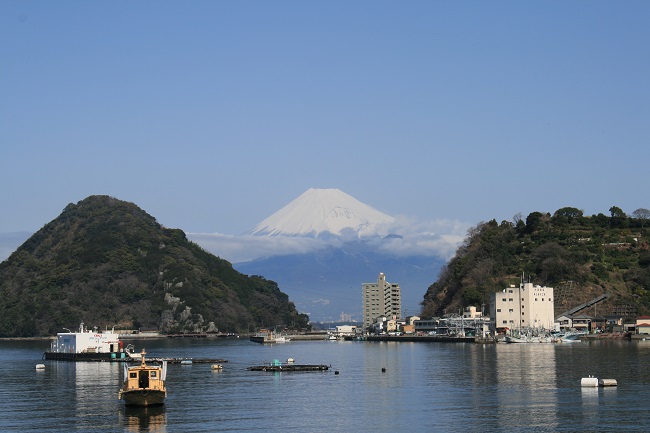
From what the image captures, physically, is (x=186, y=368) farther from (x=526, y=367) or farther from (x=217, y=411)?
(x=217, y=411)

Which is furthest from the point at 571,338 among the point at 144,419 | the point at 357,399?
the point at 144,419

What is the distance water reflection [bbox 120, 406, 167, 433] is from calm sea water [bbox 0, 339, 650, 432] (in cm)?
6

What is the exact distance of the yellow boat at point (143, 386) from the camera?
5941 cm

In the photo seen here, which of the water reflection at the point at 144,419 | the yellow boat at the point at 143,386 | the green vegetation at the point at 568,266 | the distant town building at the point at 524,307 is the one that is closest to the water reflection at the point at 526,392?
the water reflection at the point at 144,419

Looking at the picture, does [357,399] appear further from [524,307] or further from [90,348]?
[524,307]

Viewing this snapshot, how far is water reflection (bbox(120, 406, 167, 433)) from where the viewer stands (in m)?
51.8

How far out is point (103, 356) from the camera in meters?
116

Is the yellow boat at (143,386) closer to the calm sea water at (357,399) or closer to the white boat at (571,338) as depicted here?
the calm sea water at (357,399)

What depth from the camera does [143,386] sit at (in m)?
60.1

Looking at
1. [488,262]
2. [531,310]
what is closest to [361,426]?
[531,310]

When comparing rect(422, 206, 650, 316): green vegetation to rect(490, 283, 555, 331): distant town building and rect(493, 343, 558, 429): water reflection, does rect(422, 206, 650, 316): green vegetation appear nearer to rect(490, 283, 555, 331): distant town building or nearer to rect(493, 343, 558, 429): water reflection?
rect(490, 283, 555, 331): distant town building

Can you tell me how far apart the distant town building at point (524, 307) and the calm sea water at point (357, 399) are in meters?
67.6

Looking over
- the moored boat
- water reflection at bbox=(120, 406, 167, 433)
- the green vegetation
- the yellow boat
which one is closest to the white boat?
the green vegetation

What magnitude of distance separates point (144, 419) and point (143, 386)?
5166mm
